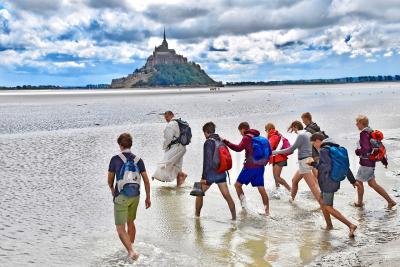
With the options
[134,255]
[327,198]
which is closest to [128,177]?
[134,255]

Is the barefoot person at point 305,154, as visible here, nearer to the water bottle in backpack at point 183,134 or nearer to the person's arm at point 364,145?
the person's arm at point 364,145

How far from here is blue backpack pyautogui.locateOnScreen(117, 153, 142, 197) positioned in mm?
7559

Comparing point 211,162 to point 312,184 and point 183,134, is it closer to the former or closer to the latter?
point 312,184

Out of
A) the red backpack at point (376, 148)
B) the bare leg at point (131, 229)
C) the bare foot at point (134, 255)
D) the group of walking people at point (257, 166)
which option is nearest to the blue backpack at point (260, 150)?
the group of walking people at point (257, 166)

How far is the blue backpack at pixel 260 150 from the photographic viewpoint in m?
9.99

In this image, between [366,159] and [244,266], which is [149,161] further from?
[244,266]

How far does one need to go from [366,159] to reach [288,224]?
7.53 ft

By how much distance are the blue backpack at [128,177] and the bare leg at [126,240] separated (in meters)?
0.58

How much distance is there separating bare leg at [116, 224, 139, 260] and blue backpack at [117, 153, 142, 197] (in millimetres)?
584

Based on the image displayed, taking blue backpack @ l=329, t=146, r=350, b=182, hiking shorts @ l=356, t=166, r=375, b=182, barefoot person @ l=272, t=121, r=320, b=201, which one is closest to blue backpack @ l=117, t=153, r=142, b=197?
blue backpack @ l=329, t=146, r=350, b=182

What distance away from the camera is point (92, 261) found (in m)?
8.01

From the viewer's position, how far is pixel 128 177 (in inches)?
298

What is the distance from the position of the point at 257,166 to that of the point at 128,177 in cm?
345

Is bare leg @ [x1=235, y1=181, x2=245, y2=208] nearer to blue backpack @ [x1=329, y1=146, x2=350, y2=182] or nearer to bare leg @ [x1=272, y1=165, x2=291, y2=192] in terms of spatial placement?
bare leg @ [x1=272, y1=165, x2=291, y2=192]
